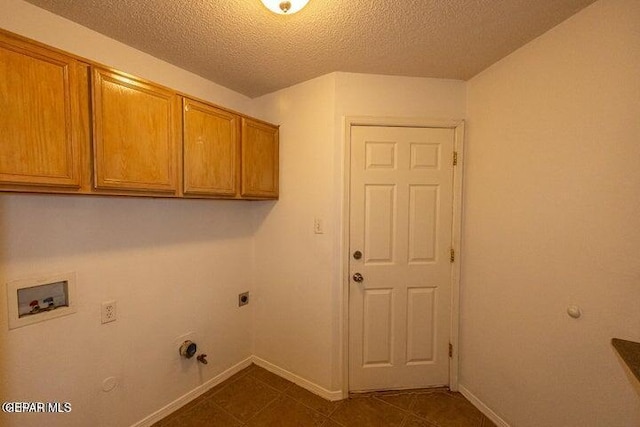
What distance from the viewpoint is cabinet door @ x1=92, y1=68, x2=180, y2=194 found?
114cm

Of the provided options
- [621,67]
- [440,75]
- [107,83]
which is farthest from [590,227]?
[107,83]

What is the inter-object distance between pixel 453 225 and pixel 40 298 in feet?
8.09

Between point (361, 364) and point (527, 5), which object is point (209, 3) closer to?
point (527, 5)

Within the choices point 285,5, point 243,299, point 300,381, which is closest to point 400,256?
point 300,381

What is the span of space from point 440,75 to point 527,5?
2.15 feet

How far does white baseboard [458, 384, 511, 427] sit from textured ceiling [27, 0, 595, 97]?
2.28 meters

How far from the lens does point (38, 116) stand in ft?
3.23


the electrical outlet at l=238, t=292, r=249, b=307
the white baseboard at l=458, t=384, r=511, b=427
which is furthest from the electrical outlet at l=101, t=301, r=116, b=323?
the white baseboard at l=458, t=384, r=511, b=427

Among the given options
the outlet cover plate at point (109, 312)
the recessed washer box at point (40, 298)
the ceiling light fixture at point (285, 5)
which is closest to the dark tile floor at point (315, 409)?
the outlet cover plate at point (109, 312)

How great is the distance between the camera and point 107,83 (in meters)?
1.16

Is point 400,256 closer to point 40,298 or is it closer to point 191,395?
point 191,395

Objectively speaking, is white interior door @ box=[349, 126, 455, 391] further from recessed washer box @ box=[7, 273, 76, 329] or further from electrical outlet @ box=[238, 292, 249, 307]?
recessed washer box @ box=[7, 273, 76, 329]

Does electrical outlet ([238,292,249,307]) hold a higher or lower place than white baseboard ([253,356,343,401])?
higher

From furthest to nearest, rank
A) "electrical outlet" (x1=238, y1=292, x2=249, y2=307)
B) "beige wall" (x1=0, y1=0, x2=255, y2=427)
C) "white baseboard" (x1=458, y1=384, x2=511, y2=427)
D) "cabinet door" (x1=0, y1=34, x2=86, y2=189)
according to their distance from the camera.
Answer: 1. "electrical outlet" (x1=238, y1=292, x2=249, y2=307)
2. "white baseboard" (x1=458, y1=384, x2=511, y2=427)
3. "beige wall" (x1=0, y1=0, x2=255, y2=427)
4. "cabinet door" (x1=0, y1=34, x2=86, y2=189)
